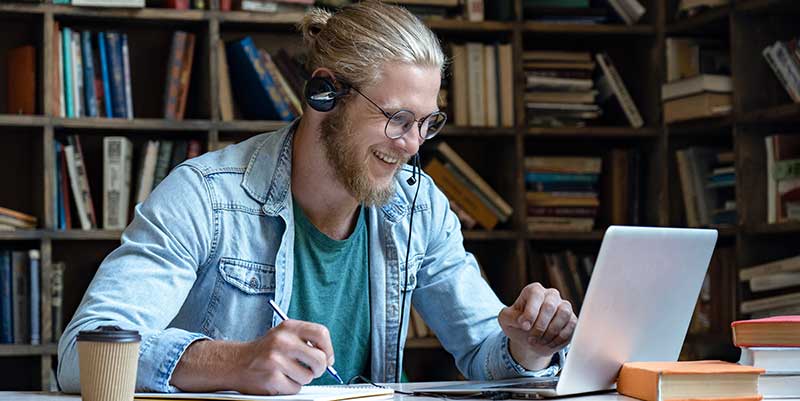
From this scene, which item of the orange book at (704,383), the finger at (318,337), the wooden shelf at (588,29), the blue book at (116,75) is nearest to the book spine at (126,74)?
the blue book at (116,75)

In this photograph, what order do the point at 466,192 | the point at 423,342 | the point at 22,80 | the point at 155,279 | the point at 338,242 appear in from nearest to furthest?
1. the point at 155,279
2. the point at 338,242
3. the point at 22,80
4. the point at 423,342
5. the point at 466,192

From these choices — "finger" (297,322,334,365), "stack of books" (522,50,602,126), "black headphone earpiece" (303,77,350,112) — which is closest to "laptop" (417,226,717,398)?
"finger" (297,322,334,365)

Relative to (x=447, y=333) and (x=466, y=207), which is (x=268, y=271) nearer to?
(x=447, y=333)

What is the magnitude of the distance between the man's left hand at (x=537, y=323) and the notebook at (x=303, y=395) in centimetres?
25

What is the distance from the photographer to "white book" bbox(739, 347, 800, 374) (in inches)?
54.4

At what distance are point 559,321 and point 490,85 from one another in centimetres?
188

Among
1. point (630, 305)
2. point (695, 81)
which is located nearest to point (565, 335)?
point (630, 305)

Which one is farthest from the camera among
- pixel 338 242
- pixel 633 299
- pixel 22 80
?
pixel 22 80

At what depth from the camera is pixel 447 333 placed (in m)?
1.97

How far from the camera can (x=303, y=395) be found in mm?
1349

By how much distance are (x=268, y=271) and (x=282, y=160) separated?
20cm

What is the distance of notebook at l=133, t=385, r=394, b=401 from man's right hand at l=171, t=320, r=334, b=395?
14 mm

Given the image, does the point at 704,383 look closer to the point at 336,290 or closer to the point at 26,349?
the point at 336,290

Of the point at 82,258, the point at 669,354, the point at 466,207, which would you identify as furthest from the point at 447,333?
the point at 82,258
